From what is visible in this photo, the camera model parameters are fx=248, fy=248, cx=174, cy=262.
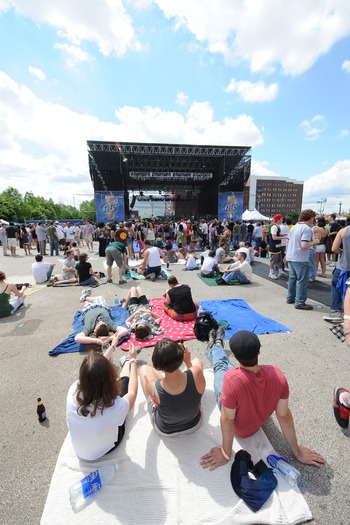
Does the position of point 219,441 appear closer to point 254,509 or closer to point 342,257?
point 254,509

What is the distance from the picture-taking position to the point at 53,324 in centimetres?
467

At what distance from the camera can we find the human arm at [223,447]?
1.77 meters

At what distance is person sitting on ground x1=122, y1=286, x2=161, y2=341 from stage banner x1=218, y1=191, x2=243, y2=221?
24.5m

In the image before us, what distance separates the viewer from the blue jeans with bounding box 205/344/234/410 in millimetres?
2414

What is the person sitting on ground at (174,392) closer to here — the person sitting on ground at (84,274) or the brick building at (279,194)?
the person sitting on ground at (84,274)

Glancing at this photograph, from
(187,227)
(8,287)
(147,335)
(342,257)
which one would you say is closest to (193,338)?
(147,335)

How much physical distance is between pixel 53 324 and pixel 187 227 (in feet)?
36.5

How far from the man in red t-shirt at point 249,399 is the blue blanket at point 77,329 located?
244 cm

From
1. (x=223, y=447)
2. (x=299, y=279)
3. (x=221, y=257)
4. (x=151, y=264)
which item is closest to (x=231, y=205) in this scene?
(x=221, y=257)

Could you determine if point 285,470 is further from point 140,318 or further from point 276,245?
point 276,245

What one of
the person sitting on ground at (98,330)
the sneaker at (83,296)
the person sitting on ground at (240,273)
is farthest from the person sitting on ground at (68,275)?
the person sitting on ground at (240,273)

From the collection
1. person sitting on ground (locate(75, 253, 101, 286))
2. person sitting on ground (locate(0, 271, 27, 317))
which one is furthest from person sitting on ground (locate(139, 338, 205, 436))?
person sitting on ground (locate(75, 253, 101, 286))

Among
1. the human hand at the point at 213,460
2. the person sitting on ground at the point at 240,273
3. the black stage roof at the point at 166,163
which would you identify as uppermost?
the black stage roof at the point at 166,163

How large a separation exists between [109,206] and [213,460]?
26.4 meters
